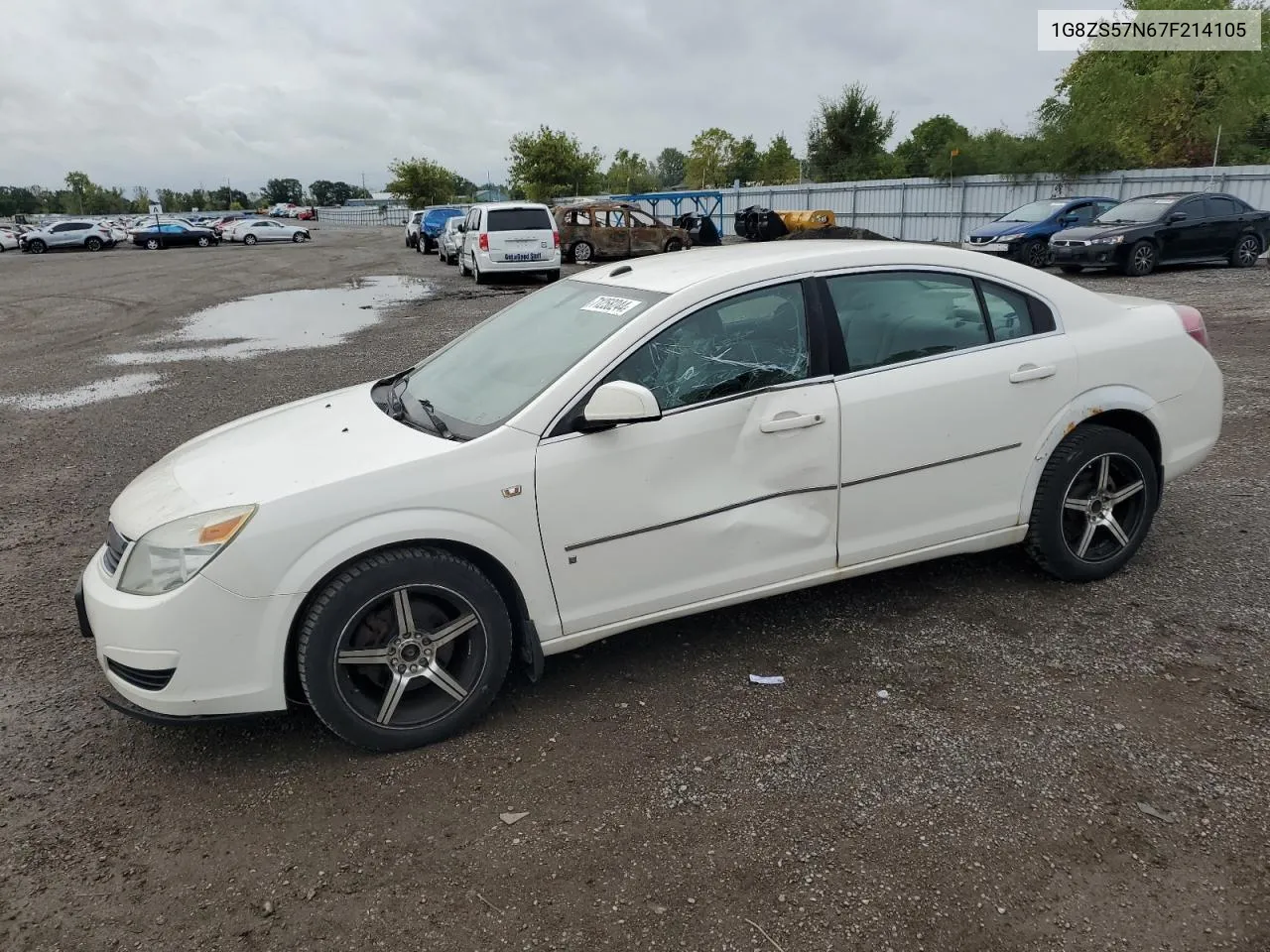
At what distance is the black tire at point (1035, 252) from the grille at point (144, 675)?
19978 mm

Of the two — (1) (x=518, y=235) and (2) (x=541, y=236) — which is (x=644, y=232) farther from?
(1) (x=518, y=235)

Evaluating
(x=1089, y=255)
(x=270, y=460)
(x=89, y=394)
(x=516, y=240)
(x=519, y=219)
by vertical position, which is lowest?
(x=89, y=394)

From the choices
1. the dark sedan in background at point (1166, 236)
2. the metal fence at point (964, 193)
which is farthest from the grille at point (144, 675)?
the metal fence at point (964, 193)

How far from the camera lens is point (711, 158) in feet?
246

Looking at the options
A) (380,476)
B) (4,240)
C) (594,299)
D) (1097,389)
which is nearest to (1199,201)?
(1097,389)

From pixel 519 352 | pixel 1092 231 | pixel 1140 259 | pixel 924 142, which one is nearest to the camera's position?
pixel 519 352

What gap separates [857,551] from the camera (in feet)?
12.3

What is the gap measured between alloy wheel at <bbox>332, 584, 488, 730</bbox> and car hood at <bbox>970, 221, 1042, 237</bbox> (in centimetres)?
1949

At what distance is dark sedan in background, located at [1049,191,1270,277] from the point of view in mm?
17344

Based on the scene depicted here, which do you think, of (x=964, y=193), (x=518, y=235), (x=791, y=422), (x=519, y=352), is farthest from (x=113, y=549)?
(x=964, y=193)

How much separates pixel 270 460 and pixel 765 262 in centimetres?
206

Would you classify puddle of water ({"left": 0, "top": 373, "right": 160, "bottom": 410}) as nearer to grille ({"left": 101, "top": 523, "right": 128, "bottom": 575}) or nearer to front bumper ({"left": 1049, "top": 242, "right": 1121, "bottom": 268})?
grille ({"left": 101, "top": 523, "right": 128, "bottom": 575})

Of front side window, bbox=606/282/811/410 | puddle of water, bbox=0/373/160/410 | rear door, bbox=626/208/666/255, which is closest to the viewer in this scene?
front side window, bbox=606/282/811/410

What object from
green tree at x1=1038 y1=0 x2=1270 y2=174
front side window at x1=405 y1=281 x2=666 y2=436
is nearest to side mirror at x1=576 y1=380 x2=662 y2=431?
front side window at x1=405 y1=281 x2=666 y2=436
